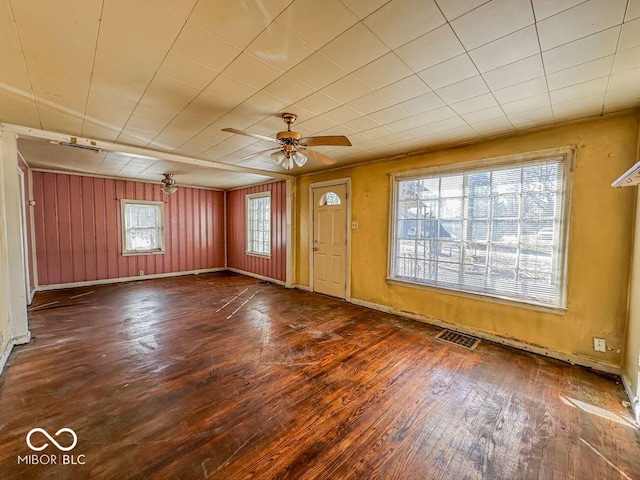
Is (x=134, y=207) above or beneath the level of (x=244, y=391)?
above

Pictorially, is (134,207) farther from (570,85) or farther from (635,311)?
(635,311)

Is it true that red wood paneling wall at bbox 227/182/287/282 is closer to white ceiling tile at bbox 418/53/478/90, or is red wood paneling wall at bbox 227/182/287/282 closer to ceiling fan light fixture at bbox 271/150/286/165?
ceiling fan light fixture at bbox 271/150/286/165

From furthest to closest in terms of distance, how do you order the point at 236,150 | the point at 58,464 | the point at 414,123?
the point at 236,150, the point at 414,123, the point at 58,464

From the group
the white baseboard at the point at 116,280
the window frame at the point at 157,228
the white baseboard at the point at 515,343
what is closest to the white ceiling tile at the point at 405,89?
the white baseboard at the point at 515,343

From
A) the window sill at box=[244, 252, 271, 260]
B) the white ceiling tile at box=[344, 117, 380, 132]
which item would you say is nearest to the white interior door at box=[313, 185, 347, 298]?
the window sill at box=[244, 252, 271, 260]

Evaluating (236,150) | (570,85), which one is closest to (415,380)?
(570,85)

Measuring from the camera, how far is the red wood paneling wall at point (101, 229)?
5.41m

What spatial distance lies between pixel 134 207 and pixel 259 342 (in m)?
5.45

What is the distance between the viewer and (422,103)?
2430 mm

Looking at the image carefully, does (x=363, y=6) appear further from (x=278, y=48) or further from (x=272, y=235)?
(x=272, y=235)

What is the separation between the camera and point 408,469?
154 centimetres

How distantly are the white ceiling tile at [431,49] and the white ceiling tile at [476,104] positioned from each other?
2.46 feet

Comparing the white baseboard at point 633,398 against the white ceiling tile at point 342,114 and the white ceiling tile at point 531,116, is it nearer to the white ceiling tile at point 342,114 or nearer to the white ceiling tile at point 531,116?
the white ceiling tile at point 531,116

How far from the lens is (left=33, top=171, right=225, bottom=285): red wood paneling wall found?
5.41 m
